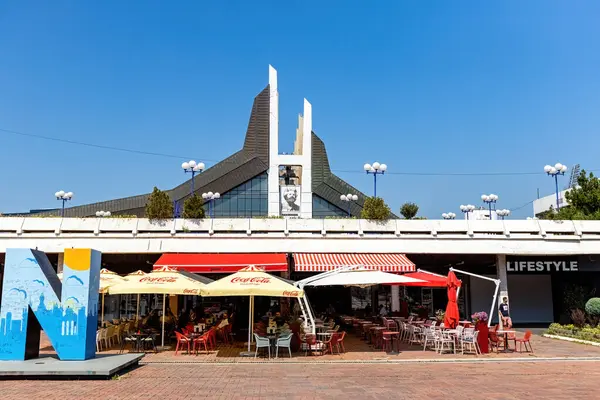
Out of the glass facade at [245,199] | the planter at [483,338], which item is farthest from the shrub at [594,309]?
the glass facade at [245,199]

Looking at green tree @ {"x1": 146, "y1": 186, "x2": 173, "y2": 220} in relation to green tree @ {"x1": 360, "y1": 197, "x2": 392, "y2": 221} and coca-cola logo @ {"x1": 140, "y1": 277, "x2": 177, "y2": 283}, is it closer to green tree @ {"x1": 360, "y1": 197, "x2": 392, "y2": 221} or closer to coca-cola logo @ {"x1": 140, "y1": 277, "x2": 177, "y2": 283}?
coca-cola logo @ {"x1": 140, "y1": 277, "x2": 177, "y2": 283}

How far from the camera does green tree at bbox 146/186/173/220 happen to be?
70.5ft

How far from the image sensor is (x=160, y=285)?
1469 centimetres

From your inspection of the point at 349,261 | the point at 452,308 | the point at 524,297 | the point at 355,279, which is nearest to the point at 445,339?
the point at 452,308

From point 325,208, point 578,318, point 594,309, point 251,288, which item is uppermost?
point 325,208

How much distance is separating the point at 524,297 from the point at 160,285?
17960 mm

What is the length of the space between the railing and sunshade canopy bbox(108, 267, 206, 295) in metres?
6.00

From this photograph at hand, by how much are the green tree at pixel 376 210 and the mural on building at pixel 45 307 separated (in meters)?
12.3

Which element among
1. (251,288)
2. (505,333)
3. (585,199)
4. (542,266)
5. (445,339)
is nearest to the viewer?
(251,288)

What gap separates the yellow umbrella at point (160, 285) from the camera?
14.4 meters

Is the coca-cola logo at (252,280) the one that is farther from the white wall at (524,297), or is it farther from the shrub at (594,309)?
the white wall at (524,297)

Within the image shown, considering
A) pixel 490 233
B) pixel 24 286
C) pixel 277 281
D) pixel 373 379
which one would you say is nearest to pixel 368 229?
pixel 490 233

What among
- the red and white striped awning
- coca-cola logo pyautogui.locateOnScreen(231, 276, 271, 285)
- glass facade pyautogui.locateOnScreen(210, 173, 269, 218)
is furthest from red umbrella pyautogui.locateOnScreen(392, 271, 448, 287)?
glass facade pyautogui.locateOnScreen(210, 173, 269, 218)

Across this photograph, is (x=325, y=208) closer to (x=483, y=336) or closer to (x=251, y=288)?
(x=483, y=336)
